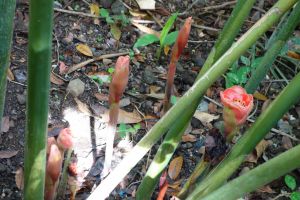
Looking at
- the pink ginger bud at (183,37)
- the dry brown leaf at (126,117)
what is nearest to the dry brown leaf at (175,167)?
the dry brown leaf at (126,117)

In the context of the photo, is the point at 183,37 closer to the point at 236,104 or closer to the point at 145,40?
the point at 236,104

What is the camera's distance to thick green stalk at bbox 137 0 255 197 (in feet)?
3.43

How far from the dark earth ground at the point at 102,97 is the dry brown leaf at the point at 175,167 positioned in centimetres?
2

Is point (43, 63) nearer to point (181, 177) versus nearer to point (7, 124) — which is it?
point (7, 124)

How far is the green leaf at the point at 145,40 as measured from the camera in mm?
1793

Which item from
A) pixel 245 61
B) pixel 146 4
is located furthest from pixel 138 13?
pixel 245 61

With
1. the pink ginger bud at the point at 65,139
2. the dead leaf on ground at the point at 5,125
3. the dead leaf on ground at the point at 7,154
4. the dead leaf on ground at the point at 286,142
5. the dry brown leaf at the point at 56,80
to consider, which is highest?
the pink ginger bud at the point at 65,139

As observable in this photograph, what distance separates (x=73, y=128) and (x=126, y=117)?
179 mm

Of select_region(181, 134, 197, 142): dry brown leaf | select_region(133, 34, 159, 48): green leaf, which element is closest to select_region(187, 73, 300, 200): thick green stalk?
select_region(181, 134, 197, 142): dry brown leaf

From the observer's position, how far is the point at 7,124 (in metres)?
1.46

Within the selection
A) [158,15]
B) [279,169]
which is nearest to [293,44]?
[158,15]

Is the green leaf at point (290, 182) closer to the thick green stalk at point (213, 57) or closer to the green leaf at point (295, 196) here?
the green leaf at point (295, 196)

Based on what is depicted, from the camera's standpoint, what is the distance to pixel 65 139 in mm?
981

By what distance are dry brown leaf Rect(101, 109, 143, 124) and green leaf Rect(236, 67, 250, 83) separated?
0.40 metres
